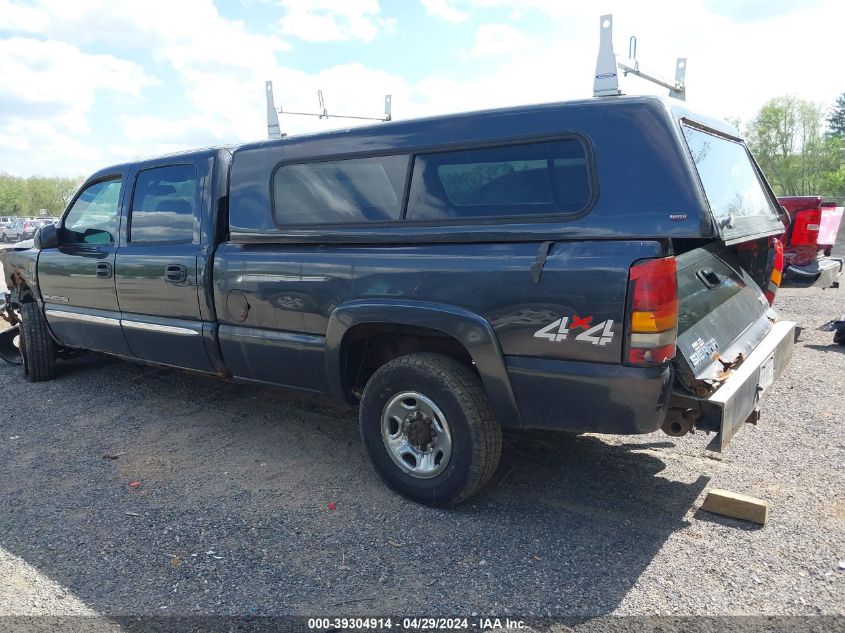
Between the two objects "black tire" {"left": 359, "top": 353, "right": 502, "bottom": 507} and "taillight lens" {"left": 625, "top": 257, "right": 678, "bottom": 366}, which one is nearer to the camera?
"taillight lens" {"left": 625, "top": 257, "right": 678, "bottom": 366}

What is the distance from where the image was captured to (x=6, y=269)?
6.21 m

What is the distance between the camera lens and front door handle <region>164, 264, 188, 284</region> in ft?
14.0

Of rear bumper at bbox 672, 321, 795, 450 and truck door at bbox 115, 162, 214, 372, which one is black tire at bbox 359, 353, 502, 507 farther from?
truck door at bbox 115, 162, 214, 372

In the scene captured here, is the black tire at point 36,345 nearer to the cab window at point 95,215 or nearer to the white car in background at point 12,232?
the cab window at point 95,215

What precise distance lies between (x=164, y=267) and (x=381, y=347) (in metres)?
1.78

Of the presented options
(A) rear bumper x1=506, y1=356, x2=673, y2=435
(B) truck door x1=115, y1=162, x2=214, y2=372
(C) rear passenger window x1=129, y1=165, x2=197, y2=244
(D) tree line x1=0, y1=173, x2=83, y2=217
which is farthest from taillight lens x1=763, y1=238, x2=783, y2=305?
(D) tree line x1=0, y1=173, x2=83, y2=217

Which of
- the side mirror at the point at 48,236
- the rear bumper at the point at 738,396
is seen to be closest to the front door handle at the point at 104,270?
the side mirror at the point at 48,236

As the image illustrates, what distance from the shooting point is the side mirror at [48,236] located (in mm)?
5250

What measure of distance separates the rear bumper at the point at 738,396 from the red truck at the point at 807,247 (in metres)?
3.78

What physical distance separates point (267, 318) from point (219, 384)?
202 centimetres

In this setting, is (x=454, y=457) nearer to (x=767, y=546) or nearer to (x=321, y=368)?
(x=321, y=368)

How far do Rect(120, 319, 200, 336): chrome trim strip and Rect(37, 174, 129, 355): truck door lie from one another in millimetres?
205

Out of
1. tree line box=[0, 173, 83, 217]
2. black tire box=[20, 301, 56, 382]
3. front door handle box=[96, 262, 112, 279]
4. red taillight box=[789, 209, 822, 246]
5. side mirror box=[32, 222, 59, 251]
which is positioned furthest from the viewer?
tree line box=[0, 173, 83, 217]

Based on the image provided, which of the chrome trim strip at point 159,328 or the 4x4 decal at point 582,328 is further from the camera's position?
the chrome trim strip at point 159,328
